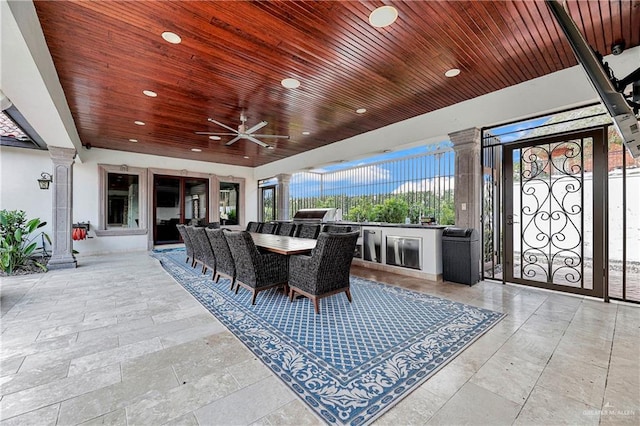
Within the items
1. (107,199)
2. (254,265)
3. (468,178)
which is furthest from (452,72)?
(107,199)

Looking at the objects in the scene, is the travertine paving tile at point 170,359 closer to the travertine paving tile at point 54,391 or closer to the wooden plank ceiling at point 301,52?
the travertine paving tile at point 54,391

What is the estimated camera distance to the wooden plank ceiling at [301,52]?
2.27 meters

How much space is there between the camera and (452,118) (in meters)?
4.34

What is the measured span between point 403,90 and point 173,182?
744 centimetres

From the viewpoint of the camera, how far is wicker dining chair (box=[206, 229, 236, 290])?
3.71 meters

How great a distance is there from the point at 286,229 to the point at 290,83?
9.42 ft

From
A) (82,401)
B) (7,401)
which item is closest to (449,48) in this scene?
(82,401)

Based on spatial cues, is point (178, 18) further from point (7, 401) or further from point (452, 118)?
point (452, 118)

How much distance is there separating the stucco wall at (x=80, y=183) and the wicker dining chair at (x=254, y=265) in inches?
229

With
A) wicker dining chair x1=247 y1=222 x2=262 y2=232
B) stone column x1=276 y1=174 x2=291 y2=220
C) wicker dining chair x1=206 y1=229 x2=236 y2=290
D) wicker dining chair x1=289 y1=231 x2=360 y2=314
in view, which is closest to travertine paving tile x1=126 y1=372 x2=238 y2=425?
wicker dining chair x1=289 y1=231 x2=360 y2=314

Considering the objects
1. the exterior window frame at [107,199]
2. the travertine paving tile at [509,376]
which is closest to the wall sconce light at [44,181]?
the exterior window frame at [107,199]

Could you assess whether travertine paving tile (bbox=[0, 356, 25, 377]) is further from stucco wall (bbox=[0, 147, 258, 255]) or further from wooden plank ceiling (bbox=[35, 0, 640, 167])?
stucco wall (bbox=[0, 147, 258, 255])

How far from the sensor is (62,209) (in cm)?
536

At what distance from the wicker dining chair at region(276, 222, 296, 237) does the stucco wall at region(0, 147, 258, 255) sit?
4.69 m
